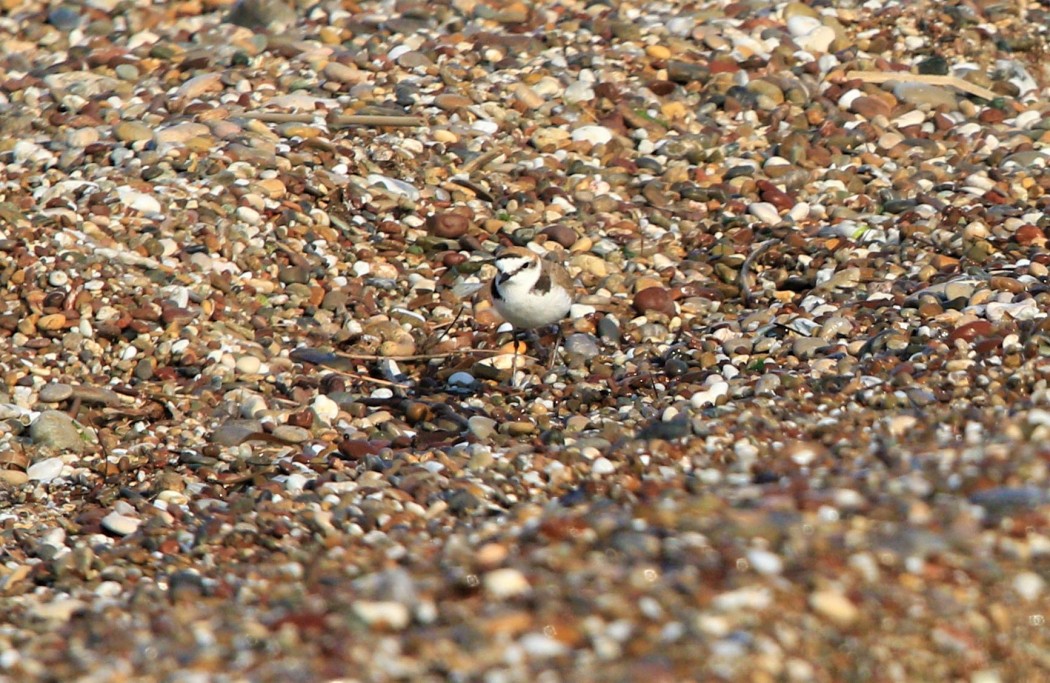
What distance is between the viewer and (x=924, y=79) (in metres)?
9.59

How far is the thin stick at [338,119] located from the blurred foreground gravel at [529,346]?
0.09 ft

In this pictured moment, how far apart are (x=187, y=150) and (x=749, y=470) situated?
5.03 metres

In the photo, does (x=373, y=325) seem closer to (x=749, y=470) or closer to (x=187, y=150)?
(x=187, y=150)

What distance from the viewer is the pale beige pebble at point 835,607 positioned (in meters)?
3.44

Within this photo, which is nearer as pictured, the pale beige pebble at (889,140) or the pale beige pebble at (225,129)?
the pale beige pebble at (225,129)

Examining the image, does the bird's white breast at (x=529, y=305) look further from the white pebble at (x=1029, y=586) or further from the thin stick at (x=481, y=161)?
the white pebble at (x=1029, y=586)

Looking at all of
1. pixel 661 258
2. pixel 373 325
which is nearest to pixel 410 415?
pixel 373 325

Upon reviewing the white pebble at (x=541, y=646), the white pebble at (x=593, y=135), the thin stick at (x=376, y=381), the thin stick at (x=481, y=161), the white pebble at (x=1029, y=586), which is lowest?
the thin stick at (x=376, y=381)

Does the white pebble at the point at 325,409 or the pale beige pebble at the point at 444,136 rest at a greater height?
the pale beige pebble at the point at 444,136

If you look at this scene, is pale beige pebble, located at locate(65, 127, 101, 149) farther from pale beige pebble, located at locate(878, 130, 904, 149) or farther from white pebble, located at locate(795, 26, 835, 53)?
pale beige pebble, located at locate(878, 130, 904, 149)

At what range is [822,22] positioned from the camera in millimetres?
10109

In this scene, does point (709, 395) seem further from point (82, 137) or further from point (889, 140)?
point (82, 137)

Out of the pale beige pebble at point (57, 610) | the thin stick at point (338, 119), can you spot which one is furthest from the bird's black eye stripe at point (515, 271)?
the pale beige pebble at point (57, 610)

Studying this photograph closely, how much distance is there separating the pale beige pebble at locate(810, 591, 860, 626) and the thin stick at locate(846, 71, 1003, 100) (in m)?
6.70
